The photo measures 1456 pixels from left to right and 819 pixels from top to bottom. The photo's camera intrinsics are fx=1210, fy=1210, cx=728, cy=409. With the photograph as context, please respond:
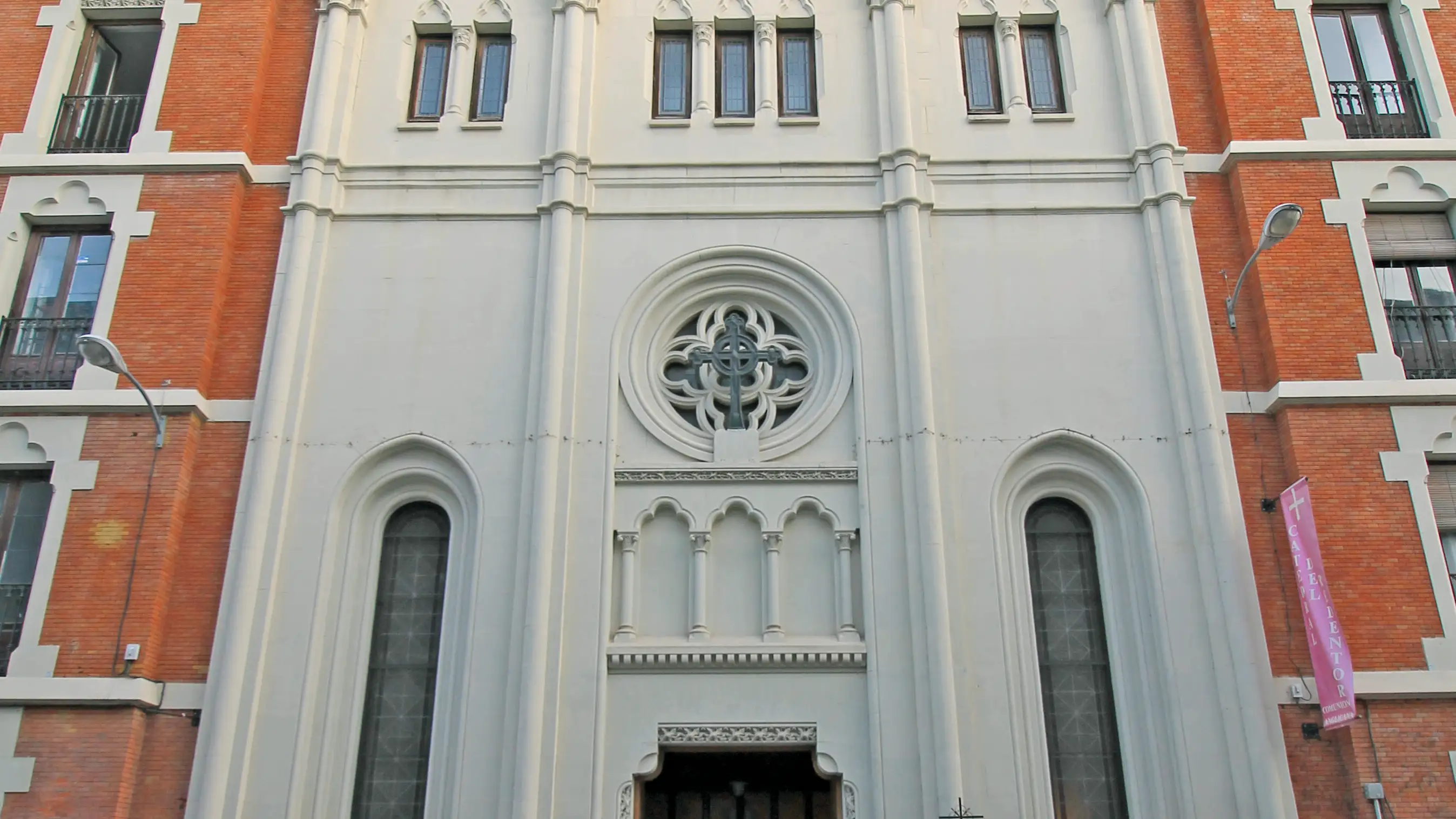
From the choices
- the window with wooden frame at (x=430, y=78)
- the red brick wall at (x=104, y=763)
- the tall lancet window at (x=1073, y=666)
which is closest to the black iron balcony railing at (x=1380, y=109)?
the tall lancet window at (x=1073, y=666)

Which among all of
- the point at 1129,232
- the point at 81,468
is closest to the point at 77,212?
the point at 81,468

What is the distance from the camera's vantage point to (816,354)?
15.7 meters

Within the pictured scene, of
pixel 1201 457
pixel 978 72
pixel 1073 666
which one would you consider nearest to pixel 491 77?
pixel 978 72

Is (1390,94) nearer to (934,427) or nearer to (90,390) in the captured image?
(934,427)

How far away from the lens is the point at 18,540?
1422 cm

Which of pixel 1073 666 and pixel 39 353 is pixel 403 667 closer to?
pixel 39 353

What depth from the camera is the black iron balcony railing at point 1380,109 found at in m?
16.4

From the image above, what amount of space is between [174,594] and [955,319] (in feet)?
32.8

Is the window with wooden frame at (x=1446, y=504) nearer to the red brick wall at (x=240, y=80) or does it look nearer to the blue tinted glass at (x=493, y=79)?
the blue tinted glass at (x=493, y=79)

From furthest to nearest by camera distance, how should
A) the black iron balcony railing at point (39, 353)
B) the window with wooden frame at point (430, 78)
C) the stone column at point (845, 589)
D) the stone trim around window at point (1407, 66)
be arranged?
the window with wooden frame at point (430, 78), the stone trim around window at point (1407, 66), the black iron balcony railing at point (39, 353), the stone column at point (845, 589)

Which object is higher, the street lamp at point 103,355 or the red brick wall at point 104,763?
the street lamp at point 103,355

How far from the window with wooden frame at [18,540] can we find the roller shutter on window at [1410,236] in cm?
1677

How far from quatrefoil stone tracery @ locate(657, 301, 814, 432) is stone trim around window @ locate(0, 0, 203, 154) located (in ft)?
24.8

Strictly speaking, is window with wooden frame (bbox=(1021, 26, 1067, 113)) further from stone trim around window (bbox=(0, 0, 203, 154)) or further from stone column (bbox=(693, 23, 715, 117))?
stone trim around window (bbox=(0, 0, 203, 154))
